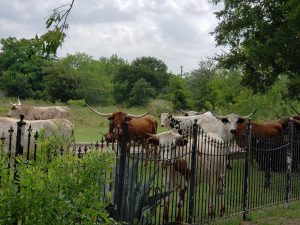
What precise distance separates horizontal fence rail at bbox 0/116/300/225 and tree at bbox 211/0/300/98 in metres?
6.15

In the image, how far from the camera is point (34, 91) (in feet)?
236

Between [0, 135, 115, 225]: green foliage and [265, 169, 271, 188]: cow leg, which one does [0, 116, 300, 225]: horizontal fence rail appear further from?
[0, 135, 115, 225]: green foliage

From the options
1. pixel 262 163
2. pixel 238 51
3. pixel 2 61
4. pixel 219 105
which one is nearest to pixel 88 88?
pixel 2 61

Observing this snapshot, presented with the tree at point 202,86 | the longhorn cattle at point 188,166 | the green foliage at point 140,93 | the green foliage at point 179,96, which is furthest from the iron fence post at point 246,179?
the green foliage at point 140,93

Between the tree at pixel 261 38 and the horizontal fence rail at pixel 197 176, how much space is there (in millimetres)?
6149

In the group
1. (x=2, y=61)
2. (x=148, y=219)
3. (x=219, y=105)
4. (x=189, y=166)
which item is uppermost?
(x=2, y=61)

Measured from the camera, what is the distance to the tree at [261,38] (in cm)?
1934

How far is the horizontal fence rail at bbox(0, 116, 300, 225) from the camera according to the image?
25.8 feet

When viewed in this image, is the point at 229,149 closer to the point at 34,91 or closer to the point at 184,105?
the point at 184,105

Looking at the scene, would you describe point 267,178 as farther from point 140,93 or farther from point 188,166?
point 140,93

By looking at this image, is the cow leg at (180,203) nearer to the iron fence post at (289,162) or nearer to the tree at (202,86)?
the iron fence post at (289,162)

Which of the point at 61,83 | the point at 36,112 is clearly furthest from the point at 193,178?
the point at 61,83

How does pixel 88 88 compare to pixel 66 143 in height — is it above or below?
above

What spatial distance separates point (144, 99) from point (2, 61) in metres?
20.0
